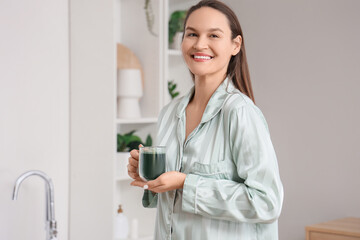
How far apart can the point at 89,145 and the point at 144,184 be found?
4.29 ft

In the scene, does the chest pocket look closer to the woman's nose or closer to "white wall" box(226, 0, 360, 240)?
the woman's nose

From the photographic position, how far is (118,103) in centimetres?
262

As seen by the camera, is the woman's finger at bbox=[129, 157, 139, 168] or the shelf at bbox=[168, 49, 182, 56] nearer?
the woman's finger at bbox=[129, 157, 139, 168]

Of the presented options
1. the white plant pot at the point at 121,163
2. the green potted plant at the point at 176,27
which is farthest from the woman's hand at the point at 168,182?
the green potted plant at the point at 176,27

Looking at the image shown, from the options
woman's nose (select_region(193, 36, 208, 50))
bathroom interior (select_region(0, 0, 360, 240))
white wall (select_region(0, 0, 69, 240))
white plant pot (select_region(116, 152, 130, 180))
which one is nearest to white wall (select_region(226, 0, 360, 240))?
bathroom interior (select_region(0, 0, 360, 240))

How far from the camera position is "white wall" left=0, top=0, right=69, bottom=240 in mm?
2260

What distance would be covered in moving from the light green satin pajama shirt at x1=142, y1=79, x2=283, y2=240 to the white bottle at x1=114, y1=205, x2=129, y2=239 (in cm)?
130

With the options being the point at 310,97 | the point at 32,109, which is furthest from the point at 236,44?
the point at 310,97

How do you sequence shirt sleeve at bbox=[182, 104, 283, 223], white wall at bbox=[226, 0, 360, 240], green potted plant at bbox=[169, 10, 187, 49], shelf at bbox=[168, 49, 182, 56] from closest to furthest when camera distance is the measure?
shirt sleeve at bbox=[182, 104, 283, 223], shelf at bbox=[168, 49, 182, 56], green potted plant at bbox=[169, 10, 187, 49], white wall at bbox=[226, 0, 360, 240]

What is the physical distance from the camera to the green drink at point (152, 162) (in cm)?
118

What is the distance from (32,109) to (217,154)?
1.44 m

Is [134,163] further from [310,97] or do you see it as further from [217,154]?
[310,97]

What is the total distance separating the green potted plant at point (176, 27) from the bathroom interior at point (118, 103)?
0.08 metres

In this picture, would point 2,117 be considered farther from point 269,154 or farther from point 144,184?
point 269,154
